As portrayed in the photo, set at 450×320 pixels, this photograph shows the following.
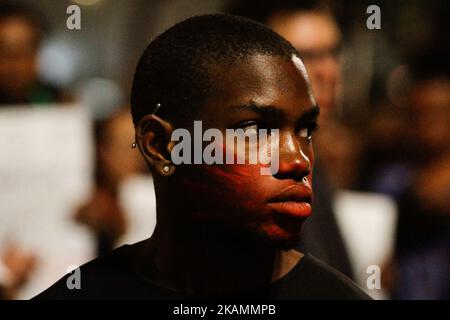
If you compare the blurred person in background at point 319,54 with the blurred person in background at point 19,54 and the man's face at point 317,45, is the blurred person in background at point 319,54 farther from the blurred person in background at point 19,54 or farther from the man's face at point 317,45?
the blurred person in background at point 19,54

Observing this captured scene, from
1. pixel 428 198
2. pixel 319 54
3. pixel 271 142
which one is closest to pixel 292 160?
pixel 271 142

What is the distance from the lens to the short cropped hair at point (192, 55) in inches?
43.2

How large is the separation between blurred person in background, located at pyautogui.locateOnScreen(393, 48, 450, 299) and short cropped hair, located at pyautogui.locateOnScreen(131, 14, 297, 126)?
160 centimetres

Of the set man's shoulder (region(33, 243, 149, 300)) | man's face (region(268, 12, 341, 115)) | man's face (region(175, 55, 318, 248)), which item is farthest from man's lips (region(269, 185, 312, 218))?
man's face (region(268, 12, 341, 115))

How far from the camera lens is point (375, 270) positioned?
153cm

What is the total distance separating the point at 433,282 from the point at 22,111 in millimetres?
1554

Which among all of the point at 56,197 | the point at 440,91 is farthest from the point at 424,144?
the point at 56,197

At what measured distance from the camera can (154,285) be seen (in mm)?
1151

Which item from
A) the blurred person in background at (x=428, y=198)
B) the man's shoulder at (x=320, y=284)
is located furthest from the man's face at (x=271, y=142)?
the blurred person in background at (x=428, y=198)

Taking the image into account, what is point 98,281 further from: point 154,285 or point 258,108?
point 258,108

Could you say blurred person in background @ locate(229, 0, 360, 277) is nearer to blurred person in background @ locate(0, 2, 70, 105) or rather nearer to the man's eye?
the man's eye

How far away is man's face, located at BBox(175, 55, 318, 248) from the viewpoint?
1.07 m

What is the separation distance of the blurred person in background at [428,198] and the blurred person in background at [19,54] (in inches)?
56.5

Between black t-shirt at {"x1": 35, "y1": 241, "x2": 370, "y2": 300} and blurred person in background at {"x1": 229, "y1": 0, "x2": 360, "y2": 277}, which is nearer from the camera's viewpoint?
black t-shirt at {"x1": 35, "y1": 241, "x2": 370, "y2": 300}
